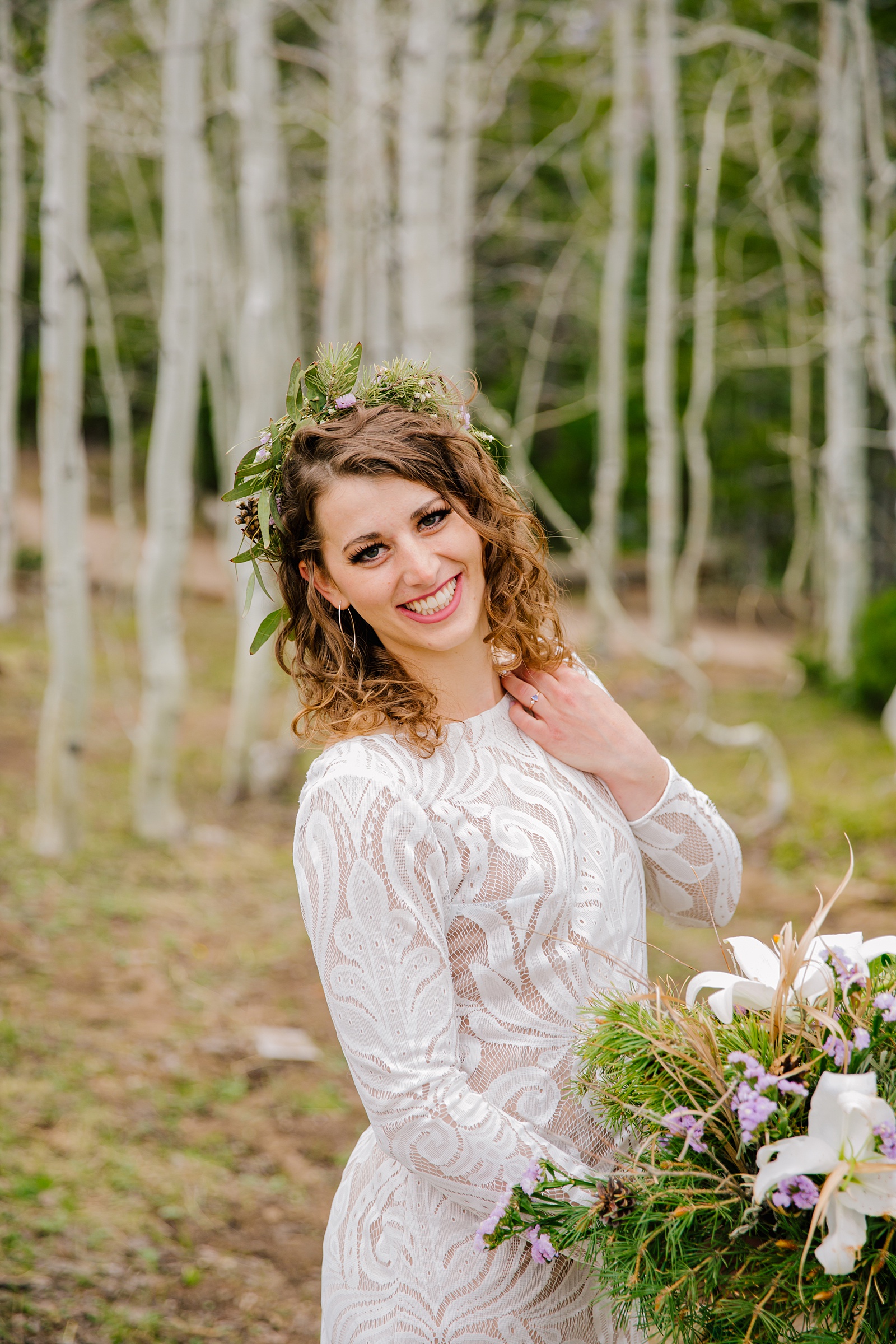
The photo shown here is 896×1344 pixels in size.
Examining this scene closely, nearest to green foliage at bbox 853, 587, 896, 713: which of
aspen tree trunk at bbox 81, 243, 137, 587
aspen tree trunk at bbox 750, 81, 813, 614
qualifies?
aspen tree trunk at bbox 750, 81, 813, 614

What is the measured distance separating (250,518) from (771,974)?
1.03 metres

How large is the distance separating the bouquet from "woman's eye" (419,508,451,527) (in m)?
0.70

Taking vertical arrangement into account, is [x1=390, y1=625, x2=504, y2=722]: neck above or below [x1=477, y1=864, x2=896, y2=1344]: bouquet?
above

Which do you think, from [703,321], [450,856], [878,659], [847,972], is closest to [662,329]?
[703,321]

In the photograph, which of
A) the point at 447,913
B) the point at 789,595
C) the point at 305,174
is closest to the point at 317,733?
the point at 447,913

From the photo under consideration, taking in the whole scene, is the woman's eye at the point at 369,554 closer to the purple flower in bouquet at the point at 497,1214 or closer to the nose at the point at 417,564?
the nose at the point at 417,564

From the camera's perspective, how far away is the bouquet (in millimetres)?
1079

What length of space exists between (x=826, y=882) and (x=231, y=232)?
1283 cm

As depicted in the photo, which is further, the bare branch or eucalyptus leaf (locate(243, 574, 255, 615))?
the bare branch

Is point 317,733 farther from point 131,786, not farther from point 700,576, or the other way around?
point 700,576

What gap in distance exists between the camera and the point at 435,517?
1.59m

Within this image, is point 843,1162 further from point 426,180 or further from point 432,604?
point 426,180

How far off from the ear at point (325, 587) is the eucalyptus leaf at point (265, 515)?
7 cm

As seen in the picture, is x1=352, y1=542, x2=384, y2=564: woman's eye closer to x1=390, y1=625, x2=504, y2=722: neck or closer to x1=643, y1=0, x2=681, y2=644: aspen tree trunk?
x1=390, y1=625, x2=504, y2=722: neck
